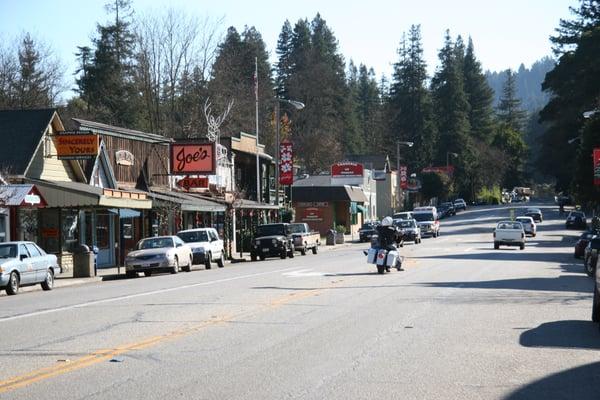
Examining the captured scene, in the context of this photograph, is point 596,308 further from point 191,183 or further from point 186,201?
point 191,183

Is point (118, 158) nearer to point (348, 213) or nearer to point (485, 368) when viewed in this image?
point (485, 368)

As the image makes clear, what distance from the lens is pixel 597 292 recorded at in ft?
45.5

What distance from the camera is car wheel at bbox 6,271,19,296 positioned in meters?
23.3

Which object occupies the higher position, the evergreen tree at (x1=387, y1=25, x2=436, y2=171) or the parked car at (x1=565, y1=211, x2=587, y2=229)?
the evergreen tree at (x1=387, y1=25, x2=436, y2=171)

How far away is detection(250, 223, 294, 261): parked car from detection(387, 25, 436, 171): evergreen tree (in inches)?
3488

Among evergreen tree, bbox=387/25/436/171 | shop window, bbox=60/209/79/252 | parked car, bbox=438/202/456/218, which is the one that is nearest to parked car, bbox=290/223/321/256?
shop window, bbox=60/209/79/252

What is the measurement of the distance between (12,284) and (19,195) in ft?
17.3

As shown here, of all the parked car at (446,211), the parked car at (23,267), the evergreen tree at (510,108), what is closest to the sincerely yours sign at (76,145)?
the parked car at (23,267)

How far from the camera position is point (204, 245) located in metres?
36.2

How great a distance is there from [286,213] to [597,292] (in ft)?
161

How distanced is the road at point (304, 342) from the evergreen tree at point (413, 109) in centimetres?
10996

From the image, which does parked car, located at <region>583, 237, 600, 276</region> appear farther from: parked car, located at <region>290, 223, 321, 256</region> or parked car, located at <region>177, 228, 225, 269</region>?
parked car, located at <region>290, 223, 321, 256</region>

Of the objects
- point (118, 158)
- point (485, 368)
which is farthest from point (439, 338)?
point (118, 158)

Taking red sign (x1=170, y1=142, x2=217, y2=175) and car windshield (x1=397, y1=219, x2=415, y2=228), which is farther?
car windshield (x1=397, y1=219, x2=415, y2=228)
